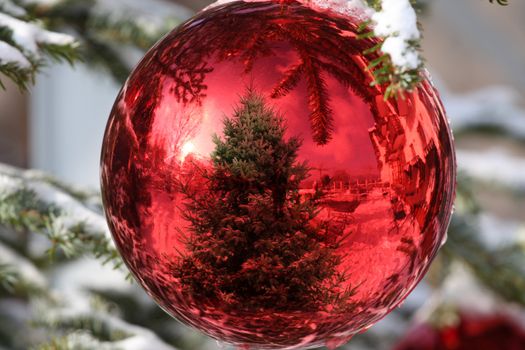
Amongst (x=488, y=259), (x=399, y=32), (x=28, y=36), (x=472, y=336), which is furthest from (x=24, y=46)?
(x=472, y=336)

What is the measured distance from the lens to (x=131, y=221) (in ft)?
1.17

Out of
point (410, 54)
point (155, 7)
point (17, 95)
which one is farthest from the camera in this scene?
point (17, 95)

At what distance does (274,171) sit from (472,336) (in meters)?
0.58

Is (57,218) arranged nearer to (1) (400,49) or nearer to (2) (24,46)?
(2) (24,46)

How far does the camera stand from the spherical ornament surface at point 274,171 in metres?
0.32

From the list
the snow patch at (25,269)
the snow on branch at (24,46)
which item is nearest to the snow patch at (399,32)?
the snow on branch at (24,46)

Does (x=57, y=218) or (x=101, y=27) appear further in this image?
(x=101, y=27)

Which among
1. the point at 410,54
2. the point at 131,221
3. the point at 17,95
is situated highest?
the point at 410,54

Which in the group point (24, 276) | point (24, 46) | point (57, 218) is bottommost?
point (24, 276)

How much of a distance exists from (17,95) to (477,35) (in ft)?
3.27

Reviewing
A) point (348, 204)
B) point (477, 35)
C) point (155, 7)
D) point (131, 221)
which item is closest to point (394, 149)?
point (348, 204)

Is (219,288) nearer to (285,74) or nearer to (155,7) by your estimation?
(285,74)

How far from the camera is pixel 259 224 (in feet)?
1.06

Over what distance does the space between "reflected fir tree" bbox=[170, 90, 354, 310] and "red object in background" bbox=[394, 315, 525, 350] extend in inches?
19.9
